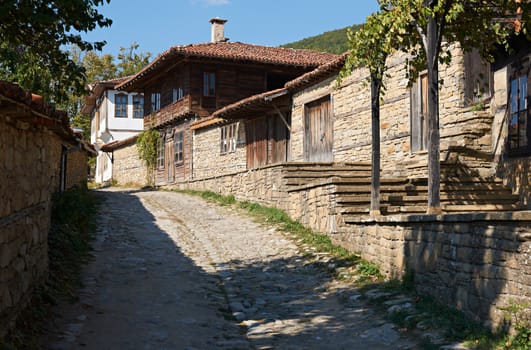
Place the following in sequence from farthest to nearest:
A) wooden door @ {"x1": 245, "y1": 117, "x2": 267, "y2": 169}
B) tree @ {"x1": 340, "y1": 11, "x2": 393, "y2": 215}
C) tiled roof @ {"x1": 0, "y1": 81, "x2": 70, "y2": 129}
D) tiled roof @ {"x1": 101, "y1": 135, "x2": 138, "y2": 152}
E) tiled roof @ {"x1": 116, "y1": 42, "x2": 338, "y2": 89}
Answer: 1. tiled roof @ {"x1": 101, "y1": 135, "x2": 138, "y2": 152}
2. tiled roof @ {"x1": 116, "y1": 42, "x2": 338, "y2": 89}
3. wooden door @ {"x1": 245, "y1": 117, "x2": 267, "y2": 169}
4. tree @ {"x1": 340, "y1": 11, "x2": 393, "y2": 215}
5. tiled roof @ {"x1": 0, "y1": 81, "x2": 70, "y2": 129}

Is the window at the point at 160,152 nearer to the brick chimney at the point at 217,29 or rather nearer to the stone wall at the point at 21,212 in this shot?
the brick chimney at the point at 217,29

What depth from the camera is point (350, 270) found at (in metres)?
8.05

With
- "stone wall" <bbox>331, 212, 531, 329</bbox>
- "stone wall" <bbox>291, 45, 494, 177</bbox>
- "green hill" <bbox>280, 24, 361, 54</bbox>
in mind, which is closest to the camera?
"stone wall" <bbox>331, 212, 531, 329</bbox>

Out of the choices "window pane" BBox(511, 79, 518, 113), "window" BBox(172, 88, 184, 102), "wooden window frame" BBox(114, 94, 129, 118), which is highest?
"wooden window frame" BBox(114, 94, 129, 118)

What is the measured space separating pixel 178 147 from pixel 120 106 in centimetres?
1127

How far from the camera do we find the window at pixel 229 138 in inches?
801

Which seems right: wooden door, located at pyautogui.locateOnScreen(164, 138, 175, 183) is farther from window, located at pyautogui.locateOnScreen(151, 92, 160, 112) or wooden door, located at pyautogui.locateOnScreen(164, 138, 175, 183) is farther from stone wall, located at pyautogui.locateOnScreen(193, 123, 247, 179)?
stone wall, located at pyautogui.locateOnScreen(193, 123, 247, 179)

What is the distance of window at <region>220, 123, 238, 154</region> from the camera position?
2034cm

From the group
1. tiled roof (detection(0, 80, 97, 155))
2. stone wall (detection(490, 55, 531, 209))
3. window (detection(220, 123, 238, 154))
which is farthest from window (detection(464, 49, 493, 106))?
window (detection(220, 123, 238, 154))

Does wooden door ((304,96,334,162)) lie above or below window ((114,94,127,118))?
below

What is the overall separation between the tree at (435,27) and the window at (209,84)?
14.3m

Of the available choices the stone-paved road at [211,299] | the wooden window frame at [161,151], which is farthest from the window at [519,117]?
the wooden window frame at [161,151]

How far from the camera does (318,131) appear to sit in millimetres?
15727

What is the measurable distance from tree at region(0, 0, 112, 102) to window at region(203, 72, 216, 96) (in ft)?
45.8
